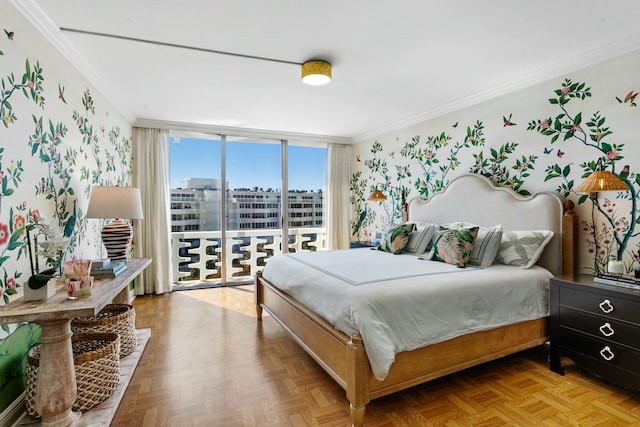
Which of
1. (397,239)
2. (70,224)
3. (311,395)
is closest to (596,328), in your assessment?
(397,239)

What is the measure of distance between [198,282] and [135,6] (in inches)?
161

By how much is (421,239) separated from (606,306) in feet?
5.39

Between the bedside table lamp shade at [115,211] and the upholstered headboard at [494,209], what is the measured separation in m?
3.22

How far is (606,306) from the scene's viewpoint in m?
2.14

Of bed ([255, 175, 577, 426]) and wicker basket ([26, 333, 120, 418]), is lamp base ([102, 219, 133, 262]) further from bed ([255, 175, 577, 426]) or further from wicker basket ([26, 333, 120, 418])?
bed ([255, 175, 577, 426])

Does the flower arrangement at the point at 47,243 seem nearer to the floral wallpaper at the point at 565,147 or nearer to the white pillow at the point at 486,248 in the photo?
the white pillow at the point at 486,248

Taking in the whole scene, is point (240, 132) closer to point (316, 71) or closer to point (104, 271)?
point (316, 71)

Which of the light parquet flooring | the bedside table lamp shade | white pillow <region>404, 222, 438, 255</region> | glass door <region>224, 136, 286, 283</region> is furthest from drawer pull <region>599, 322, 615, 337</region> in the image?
glass door <region>224, 136, 286, 283</region>

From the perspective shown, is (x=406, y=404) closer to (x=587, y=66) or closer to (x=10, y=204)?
(x=10, y=204)

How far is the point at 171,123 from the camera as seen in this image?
461 centimetres

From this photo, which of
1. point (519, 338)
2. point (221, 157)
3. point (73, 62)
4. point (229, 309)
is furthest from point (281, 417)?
point (221, 157)

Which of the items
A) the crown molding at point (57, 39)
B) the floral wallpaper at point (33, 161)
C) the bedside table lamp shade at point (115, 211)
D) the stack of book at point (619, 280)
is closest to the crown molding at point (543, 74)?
the stack of book at point (619, 280)

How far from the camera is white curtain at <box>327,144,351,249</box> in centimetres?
571

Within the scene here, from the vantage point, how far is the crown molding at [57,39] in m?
1.90
